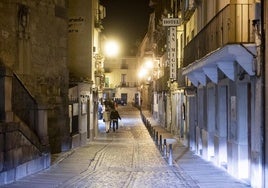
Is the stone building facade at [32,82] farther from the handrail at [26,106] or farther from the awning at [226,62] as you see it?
the awning at [226,62]

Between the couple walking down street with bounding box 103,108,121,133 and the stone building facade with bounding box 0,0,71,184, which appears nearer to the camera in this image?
the stone building facade with bounding box 0,0,71,184

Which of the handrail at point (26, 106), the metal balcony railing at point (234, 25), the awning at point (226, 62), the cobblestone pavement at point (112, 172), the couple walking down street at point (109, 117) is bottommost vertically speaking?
the cobblestone pavement at point (112, 172)

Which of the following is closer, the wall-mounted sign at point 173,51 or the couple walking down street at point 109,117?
the wall-mounted sign at point 173,51

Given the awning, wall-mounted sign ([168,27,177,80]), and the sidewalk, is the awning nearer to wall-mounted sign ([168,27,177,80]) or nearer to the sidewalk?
the sidewalk

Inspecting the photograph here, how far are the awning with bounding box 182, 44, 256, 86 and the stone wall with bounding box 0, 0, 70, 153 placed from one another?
21.2ft

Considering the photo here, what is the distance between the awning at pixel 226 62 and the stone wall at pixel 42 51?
6.45 m

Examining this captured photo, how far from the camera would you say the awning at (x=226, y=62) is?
44.0 feet

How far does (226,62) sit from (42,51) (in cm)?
1009

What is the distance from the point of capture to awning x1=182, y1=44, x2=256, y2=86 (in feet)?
44.0

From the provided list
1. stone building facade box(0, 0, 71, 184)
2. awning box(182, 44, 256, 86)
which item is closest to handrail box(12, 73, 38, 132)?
stone building facade box(0, 0, 71, 184)

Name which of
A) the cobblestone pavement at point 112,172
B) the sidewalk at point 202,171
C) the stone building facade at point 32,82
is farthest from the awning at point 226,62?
the stone building facade at point 32,82

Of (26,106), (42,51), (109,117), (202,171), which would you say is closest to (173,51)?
(42,51)

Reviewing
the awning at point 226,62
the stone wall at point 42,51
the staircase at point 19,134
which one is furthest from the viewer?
the stone wall at point 42,51

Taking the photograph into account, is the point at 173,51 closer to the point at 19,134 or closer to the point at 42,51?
the point at 42,51
